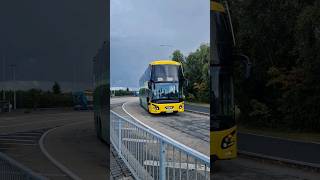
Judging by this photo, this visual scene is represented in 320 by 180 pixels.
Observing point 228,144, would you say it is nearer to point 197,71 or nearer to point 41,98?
point 197,71

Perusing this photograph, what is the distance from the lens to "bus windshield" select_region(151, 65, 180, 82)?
2582 millimetres

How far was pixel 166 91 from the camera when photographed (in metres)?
2.84

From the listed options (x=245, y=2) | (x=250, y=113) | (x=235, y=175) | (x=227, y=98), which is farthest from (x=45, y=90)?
(x=250, y=113)

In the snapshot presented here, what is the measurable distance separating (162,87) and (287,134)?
16.1 metres

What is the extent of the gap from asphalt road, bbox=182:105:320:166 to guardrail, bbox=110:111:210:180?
25.9 feet

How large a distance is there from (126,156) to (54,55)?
818 millimetres

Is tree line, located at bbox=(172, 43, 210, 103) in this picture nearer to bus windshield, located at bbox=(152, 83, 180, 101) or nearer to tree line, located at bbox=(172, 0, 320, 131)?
bus windshield, located at bbox=(152, 83, 180, 101)

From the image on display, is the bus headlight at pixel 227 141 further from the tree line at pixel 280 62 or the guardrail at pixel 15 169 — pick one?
the tree line at pixel 280 62

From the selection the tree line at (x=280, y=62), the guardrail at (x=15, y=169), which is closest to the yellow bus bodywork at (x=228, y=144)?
the guardrail at (x=15, y=169)

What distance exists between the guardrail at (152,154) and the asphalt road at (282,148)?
7.88m

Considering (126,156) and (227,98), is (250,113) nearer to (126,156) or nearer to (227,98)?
(227,98)

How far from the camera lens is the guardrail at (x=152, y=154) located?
2580 millimetres

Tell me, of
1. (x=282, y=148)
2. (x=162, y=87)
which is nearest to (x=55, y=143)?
(x=162, y=87)

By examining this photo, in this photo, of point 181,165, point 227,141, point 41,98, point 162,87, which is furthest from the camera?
point 227,141
